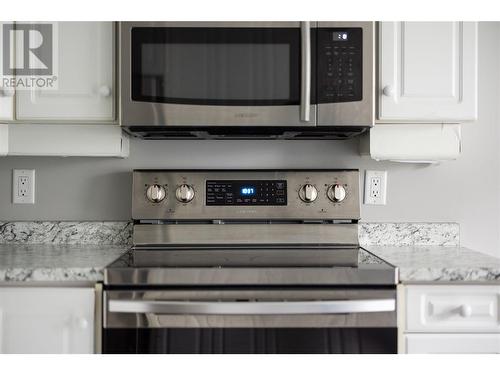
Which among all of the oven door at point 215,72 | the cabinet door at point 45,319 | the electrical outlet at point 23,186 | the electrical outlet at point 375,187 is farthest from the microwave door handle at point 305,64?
the electrical outlet at point 23,186

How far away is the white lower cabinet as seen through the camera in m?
1.39

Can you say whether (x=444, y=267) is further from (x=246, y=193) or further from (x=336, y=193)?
(x=246, y=193)

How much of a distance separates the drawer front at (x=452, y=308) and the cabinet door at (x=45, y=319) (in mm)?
913

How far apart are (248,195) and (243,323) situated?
0.58 meters

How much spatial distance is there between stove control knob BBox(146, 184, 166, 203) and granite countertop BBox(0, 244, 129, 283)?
0.21 m

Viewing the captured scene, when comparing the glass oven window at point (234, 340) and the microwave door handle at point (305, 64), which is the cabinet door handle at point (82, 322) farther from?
the microwave door handle at point (305, 64)

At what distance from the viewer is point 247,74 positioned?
1.57m

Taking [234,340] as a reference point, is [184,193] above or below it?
above

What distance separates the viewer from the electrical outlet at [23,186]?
190 centimetres

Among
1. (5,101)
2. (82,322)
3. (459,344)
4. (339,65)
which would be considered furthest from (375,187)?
(5,101)

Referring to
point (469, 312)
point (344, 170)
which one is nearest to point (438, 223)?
point (344, 170)

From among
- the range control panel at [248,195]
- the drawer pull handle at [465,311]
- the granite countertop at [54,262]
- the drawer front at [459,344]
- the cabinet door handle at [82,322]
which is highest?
the range control panel at [248,195]

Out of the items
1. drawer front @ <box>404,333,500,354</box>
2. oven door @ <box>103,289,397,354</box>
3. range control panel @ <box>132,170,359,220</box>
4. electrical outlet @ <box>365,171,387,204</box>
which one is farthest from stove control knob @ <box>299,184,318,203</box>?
drawer front @ <box>404,333,500,354</box>

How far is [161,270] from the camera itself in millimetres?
1370
